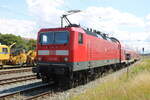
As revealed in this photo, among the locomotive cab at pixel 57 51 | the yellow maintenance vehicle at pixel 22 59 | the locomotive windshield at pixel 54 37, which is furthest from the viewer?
the yellow maintenance vehicle at pixel 22 59

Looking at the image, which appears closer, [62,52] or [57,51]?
[62,52]

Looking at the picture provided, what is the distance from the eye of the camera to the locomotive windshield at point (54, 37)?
11992mm

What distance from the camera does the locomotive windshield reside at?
39.3 ft

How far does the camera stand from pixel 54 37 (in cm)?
1238

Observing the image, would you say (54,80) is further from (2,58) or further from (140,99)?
(2,58)

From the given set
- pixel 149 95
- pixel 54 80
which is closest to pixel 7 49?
pixel 54 80

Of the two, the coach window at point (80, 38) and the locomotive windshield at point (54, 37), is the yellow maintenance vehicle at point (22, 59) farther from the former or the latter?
the coach window at point (80, 38)

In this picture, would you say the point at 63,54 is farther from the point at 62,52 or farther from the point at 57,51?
the point at 57,51

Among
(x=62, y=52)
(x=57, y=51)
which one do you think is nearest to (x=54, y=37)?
(x=57, y=51)

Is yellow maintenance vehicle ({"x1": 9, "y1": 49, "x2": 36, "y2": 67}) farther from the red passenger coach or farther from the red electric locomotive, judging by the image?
the red passenger coach

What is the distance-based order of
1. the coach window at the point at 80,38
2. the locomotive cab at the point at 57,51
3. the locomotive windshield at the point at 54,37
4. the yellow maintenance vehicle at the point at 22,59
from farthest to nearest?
the yellow maintenance vehicle at the point at 22,59 < the coach window at the point at 80,38 < the locomotive windshield at the point at 54,37 < the locomotive cab at the point at 57,51

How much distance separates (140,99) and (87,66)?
681 centimetres

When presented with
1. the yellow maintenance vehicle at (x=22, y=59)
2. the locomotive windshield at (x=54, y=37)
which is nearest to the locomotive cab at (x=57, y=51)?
the locomotive windshield at (x=54, y=37)

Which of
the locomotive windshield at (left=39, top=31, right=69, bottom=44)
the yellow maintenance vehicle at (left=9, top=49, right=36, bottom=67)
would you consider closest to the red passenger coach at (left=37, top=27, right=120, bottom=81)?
the locomotive windshield at (left=39, top=31, right=69, bottom=44)
